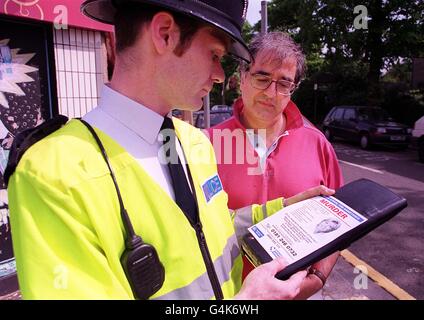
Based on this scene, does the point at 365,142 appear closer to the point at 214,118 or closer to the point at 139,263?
the point at 214,118

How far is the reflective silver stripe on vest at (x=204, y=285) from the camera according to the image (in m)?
0.99

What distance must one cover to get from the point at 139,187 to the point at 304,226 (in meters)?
0.61

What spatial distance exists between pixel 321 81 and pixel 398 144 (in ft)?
31.0

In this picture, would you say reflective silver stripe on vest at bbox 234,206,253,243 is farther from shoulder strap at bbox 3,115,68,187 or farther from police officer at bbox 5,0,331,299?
shoulder strap at bbox 3,115,68,187

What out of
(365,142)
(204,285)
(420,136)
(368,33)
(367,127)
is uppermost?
(368,33)

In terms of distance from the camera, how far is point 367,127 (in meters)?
12.1

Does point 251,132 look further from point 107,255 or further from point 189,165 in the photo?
point 107,255

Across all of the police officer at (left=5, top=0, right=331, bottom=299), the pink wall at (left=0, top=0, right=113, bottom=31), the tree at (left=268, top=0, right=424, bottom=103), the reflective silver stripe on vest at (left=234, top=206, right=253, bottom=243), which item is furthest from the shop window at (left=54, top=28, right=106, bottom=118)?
the tree at (left=268, top=0, right=424, bottom=103)

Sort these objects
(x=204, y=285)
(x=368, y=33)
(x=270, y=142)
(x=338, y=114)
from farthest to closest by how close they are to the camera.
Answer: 1. (x=368, y=33)
2. (x=338, y=114)
3. (x=270, y=142)
4. (x=204, y=285)

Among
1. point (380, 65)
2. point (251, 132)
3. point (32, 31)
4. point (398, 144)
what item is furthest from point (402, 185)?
point (380, 65)

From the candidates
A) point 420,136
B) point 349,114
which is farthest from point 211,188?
point 349,114

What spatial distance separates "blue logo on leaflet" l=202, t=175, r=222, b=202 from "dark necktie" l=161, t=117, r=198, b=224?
3.5 inches

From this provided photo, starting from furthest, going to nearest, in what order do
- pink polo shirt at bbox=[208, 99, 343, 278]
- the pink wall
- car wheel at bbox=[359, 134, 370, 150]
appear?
car wheel at bbox=[359, 134, 370, 150] → the pink wall → pink polo shirt at bbox=[208, 99, 343, 278]

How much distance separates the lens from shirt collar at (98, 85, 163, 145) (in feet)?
3.47
